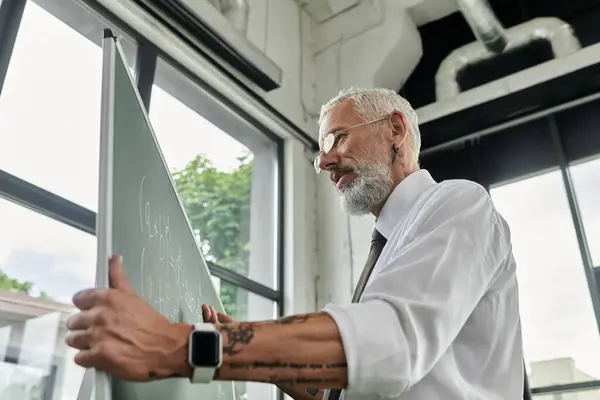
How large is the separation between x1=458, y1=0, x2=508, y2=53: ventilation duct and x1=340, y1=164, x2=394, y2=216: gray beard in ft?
6.39

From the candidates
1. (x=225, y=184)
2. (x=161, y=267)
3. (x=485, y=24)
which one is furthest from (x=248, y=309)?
(x=161, y=267)

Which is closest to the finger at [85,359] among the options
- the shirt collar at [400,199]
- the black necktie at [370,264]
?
the black necktie at [370,264]

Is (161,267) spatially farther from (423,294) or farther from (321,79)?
(321,79)

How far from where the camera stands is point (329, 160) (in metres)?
1.51

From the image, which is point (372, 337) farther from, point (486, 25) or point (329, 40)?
point (329, 40)

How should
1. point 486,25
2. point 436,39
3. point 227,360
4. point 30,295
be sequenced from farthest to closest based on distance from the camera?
point 436,39 < point 486,25 < point 30,295 < point 227,360

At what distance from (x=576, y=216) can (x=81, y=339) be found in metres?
2.61

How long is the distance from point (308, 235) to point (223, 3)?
129 centimetres

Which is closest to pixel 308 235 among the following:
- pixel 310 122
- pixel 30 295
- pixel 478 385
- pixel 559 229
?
pixel 310 122

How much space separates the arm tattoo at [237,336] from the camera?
74 cm

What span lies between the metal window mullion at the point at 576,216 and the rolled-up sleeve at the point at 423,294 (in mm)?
1897

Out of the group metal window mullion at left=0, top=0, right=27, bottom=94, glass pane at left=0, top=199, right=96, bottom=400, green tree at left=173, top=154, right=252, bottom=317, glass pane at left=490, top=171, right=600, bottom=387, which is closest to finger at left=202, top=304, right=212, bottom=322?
glass pane at left=0, top=199, right=96, bottom=400

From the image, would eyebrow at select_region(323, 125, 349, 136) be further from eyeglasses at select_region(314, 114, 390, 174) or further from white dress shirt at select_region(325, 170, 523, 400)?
white dress shirt at select_region(325, 170, 523, 400)

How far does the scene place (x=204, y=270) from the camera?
4.62 ft
